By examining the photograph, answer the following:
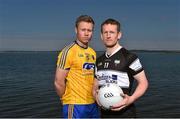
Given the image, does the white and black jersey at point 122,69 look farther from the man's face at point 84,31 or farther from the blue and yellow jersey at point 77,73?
the man's face at point 84,31

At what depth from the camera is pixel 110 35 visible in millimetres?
6012

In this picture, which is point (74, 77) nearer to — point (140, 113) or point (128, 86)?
point (128, 86)

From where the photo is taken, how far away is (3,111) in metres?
22.8

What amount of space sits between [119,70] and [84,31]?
4.07 feet

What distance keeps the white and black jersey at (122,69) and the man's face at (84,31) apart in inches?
31.0

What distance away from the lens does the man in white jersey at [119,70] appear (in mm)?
5844

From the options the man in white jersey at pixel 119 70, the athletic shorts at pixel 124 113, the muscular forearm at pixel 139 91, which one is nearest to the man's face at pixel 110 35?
the man in white jersey at pixel 119 70

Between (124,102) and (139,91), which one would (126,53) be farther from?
(124,102)

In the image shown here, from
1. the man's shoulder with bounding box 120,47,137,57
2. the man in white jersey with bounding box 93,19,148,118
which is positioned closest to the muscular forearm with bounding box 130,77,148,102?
the man in white jersey with bounding box 93,19,148,118

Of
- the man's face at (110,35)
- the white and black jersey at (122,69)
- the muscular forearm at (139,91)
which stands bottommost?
the muscular forearm at (139,91)

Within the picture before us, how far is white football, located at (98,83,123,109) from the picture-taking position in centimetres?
584

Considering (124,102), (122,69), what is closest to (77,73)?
(122,69)

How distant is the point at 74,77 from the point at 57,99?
2110 centimetres

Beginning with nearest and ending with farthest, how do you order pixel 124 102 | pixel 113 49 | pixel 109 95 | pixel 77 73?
pixel 124 102 → pixel 109 95 → pixel 113 49 → pixel 77 73
